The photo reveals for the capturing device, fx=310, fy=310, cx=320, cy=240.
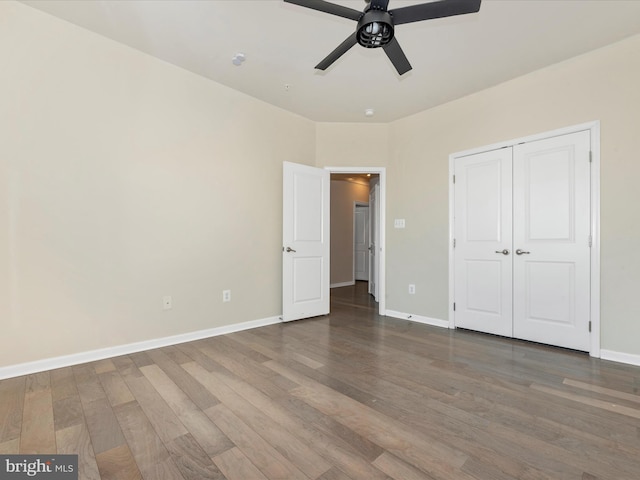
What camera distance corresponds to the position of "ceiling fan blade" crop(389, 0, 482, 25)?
1.68 meters

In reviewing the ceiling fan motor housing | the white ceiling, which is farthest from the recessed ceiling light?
the ceiling fan motor housing

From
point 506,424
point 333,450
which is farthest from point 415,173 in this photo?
point 333,450

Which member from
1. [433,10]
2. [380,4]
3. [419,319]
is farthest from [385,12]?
[419,319]

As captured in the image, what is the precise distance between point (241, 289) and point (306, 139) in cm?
227

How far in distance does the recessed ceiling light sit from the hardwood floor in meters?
2.80

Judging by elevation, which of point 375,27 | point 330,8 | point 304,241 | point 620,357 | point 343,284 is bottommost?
point 343,284

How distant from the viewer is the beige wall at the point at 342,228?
7.39 meters

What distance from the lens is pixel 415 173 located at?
13.9ft

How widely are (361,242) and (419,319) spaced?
4.28 m

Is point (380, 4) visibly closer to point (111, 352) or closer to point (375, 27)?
point (375, 27)

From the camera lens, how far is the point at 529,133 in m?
3.26

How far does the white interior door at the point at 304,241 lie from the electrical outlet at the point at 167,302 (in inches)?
53.5

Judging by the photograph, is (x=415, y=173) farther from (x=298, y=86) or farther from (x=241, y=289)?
(x=241, y=289)

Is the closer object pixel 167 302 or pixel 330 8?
pixel 330 8
